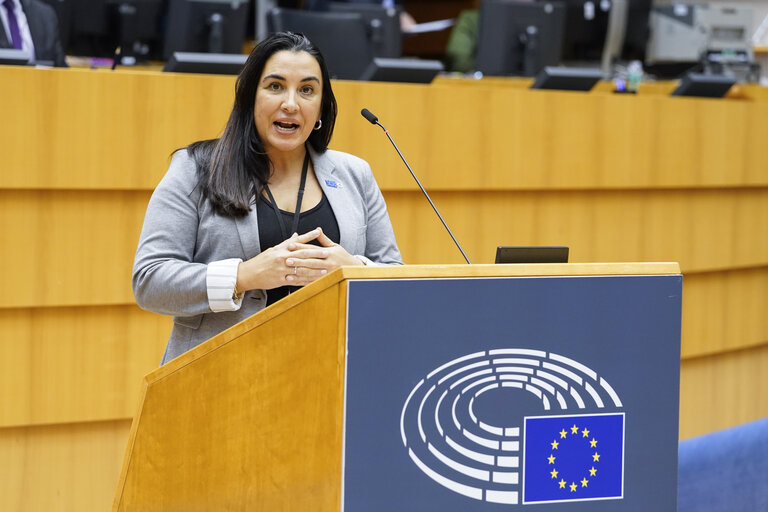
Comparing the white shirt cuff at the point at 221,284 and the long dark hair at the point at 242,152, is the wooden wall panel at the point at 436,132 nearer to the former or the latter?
the long dark hair at the point at 242,152

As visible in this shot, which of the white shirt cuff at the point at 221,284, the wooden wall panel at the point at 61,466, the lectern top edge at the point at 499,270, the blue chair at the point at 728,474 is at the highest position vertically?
the lectern top edge at the point at 499,270

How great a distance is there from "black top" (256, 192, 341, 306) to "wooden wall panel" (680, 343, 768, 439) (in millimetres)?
2397

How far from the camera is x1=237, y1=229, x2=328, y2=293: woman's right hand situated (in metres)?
1.54

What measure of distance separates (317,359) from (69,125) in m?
1.53

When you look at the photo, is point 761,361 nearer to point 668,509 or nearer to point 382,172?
point 382,172

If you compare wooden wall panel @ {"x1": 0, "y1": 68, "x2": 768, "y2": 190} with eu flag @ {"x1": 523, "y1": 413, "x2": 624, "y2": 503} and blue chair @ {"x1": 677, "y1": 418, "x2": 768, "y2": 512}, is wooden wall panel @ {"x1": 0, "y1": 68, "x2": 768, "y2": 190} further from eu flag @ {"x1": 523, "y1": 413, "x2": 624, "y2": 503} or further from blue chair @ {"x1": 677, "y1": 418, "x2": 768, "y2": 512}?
eu flag @ {"x1": 523, "y1": 413, "x2": 624, "y2": 503}

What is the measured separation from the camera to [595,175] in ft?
11.0

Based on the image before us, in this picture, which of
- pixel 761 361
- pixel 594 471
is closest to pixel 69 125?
pixel 594 471

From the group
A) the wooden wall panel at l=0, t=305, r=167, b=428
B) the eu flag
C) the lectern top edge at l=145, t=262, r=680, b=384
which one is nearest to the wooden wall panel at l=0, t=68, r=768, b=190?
the wooden wall panel at l=0, t=305, r=167, b=428

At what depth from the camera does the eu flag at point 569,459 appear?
1.38m

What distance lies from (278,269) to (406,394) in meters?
0.36

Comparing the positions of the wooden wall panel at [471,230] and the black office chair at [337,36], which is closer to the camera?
the wooden wall panel at [471,230]

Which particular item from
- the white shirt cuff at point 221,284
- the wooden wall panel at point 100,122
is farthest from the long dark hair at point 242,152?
the wooden wall panel at point 100,122

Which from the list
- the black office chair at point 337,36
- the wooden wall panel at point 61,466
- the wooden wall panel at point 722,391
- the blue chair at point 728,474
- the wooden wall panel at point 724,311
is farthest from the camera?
the black office chair at point 337,36
